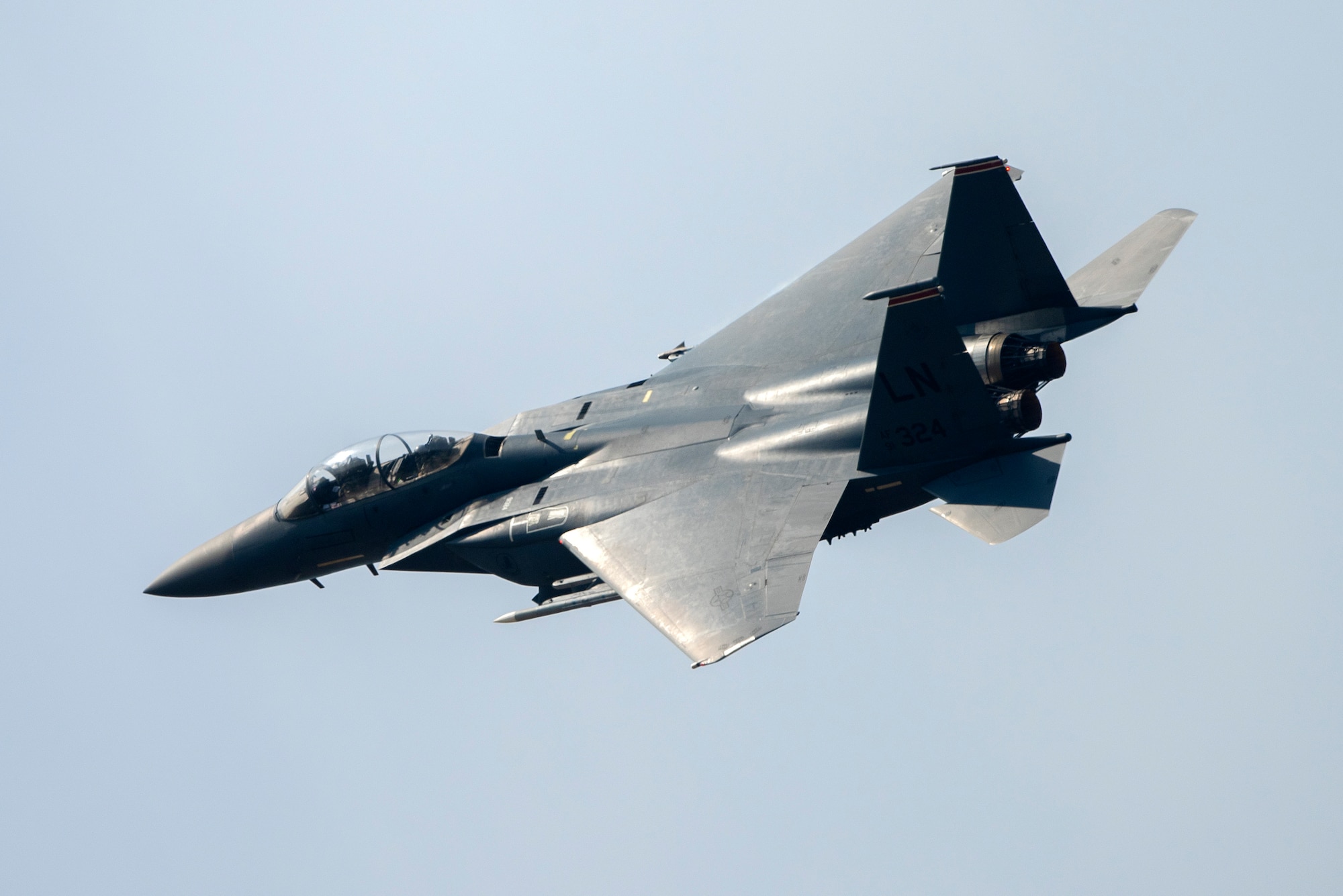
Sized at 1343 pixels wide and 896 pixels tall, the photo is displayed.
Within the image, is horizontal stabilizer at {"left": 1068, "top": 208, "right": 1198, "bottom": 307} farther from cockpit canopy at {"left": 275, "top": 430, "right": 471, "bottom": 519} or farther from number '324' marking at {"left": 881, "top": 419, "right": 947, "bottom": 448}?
cockpit canopy at {"left": 275, "top": 430, "right": 471, "bottom": 519}

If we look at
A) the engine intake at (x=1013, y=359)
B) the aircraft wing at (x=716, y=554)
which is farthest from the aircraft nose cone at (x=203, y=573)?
the engine intake at (x=1013, y=359)

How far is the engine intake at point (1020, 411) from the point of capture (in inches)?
848

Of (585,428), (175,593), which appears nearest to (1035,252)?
(585,428)

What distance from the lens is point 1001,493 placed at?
20656mm

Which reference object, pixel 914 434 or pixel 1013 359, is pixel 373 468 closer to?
pixel 914 434

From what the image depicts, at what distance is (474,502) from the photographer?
24250 mm

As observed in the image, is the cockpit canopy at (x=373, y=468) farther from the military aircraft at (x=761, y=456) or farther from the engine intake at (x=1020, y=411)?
the engine intake at (x=1020, y=411)

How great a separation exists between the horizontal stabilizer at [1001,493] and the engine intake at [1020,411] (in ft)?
2.29

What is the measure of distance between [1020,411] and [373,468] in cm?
986

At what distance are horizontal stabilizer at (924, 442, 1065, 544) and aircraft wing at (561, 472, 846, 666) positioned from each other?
4.91 feet

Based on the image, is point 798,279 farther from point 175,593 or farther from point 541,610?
point 175,593

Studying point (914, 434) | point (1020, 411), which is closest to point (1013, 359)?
point (1020, 411)

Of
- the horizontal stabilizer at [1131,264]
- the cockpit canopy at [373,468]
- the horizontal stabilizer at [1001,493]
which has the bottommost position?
the horizontal stabilizer at [1001,493]

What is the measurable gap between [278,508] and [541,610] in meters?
5.62
